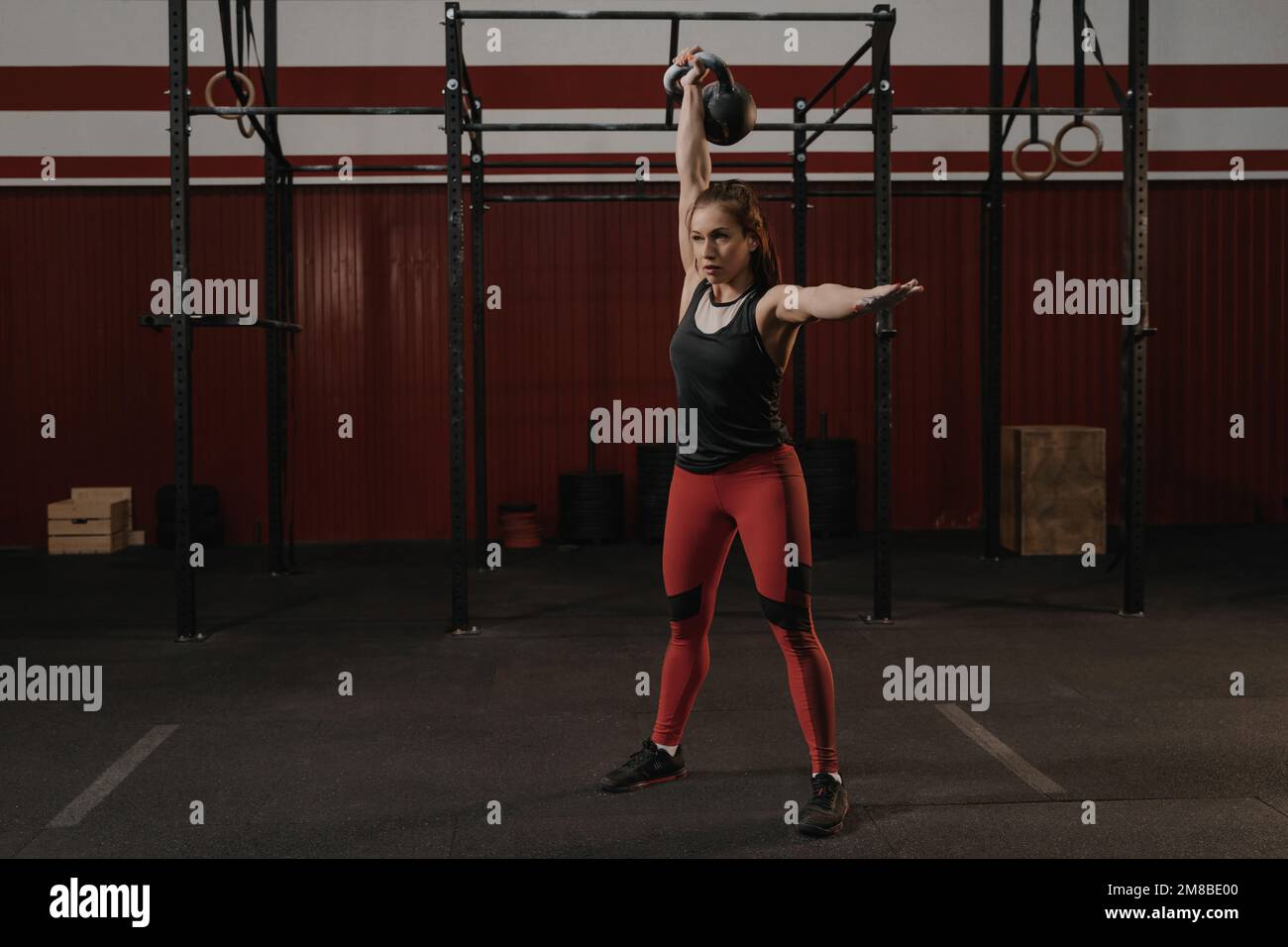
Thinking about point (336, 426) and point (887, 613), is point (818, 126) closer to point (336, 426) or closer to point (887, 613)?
point (887, 613)

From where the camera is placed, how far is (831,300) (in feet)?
7.82

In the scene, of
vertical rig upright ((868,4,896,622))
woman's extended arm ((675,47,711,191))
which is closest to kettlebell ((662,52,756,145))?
woman's extended arm ((675,47,711,191))

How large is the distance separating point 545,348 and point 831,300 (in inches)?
240

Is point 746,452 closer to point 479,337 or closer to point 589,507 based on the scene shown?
point 479,337

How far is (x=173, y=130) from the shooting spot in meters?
4.87

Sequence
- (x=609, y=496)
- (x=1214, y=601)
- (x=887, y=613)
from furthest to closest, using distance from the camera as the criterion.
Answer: (x=609, y=496), (x=1214, y=601), (x=887, y=613)

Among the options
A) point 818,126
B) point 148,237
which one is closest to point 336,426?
point 148,237

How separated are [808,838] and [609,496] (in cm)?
525

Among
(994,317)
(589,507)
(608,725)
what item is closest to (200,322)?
(608,725)

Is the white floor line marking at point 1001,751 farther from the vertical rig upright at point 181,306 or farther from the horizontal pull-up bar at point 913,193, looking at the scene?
the horizontal pull-up bar at point 913,193

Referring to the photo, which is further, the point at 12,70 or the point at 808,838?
the point at 12,70

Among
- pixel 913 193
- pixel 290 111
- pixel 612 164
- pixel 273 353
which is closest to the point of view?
pixel 290 111

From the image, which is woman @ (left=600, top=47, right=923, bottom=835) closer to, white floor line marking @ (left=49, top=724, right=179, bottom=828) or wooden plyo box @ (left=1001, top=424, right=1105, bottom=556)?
white floor line marking @ (left=49, top=724, right=179, bottom=828)

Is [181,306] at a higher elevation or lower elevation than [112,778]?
higher
